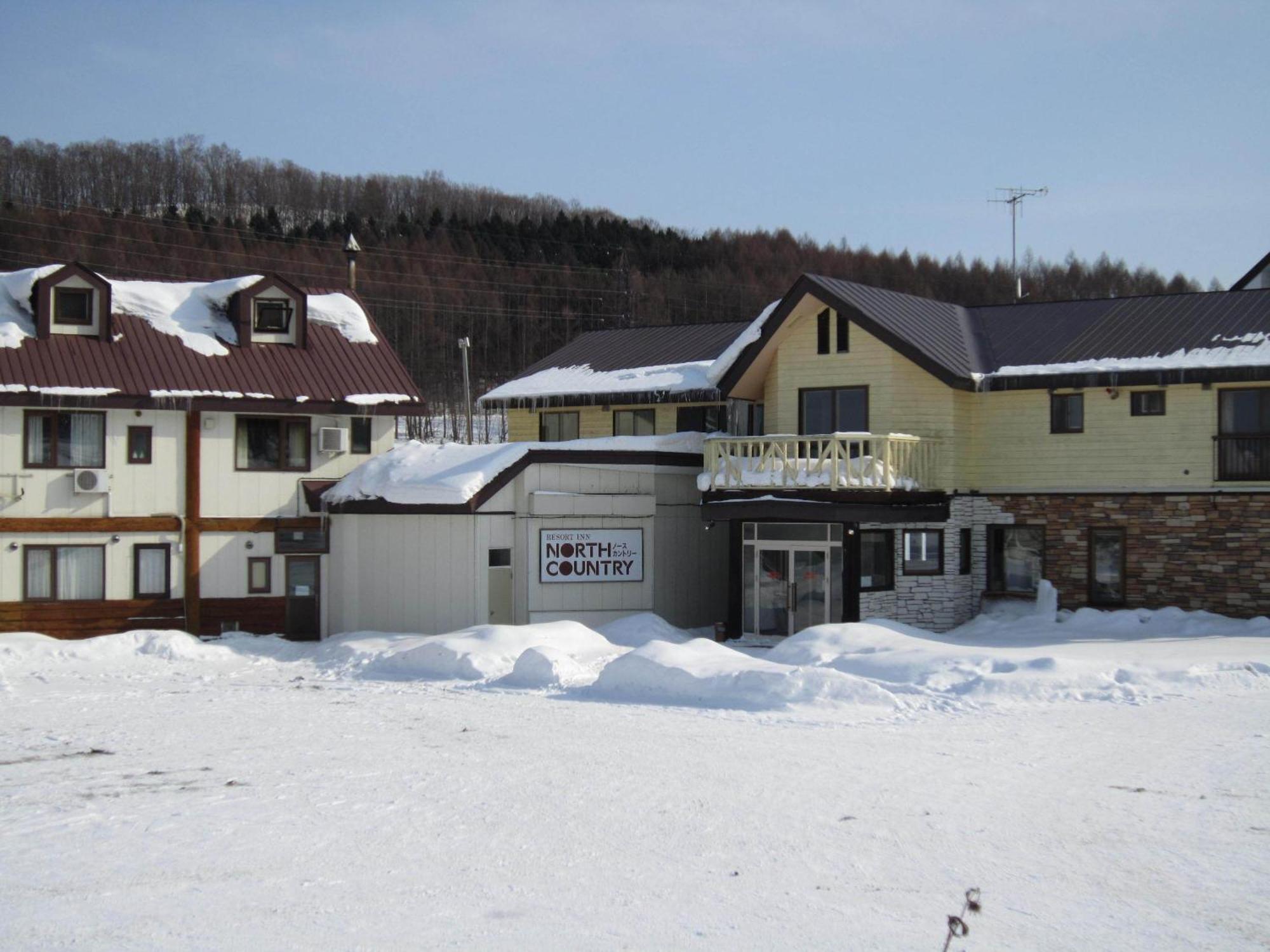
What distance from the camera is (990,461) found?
82.3 ft

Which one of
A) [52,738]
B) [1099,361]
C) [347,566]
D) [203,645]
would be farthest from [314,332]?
[1099,361]

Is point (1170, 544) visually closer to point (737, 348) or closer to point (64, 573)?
point (737, 348)

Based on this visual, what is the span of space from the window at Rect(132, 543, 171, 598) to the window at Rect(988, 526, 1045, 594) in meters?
15.5

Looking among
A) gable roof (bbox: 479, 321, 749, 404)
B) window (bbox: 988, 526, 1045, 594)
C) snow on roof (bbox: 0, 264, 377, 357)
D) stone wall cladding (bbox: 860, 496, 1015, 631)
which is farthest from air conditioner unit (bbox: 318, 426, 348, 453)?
window (bbox: 988, 526, 1045, 594)

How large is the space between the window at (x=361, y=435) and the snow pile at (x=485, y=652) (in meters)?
5.32

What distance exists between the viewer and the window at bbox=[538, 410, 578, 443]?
3083 cm

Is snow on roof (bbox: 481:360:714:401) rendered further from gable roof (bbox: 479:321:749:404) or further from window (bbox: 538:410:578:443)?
window (bbox: 538:410:578:443)

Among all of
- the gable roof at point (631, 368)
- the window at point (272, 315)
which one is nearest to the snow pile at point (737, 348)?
the gable roof at point (631, 368)

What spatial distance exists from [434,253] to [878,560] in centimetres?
5874

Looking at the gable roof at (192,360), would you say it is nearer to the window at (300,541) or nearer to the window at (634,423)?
the window at (300,541)

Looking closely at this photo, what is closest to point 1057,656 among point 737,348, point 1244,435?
point 1244,435

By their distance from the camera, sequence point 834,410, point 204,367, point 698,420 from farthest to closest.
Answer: point 698,420 < point 834,410 < point 204,367

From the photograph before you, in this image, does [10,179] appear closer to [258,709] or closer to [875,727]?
[258,709]

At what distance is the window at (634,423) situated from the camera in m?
29.6
